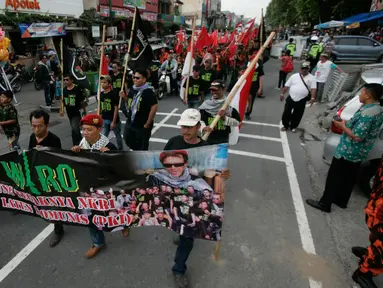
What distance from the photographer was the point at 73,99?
18.8ft

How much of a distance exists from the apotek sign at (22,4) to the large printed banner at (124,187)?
53.1ft

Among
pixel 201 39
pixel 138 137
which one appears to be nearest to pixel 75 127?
pixel 138 137

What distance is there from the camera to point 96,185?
2.97 meters

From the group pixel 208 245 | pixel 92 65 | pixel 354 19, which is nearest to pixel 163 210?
pixel 208 245

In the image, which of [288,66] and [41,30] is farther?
[41,30]

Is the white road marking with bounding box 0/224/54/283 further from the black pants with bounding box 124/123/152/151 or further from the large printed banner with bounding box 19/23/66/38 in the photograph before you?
the large printed banner with bounding box 19/23/66/38

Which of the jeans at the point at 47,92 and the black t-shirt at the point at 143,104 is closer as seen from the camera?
the black t-shirt at the point at 143,104

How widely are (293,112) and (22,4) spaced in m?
16.6

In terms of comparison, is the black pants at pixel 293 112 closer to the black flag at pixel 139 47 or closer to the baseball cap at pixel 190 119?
the black flag at pixel 139 47

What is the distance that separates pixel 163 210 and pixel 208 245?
3.38 ft

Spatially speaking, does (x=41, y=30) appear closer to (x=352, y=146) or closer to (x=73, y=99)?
(x=73, y=99)

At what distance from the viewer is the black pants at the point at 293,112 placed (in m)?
7.20

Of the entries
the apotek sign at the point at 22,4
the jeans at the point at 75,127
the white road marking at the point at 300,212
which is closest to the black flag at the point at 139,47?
the jeans at the point at 75,127

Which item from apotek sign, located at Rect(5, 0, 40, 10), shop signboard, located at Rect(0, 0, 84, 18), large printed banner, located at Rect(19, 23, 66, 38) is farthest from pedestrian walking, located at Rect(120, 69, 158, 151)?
apotek sign, located at Rect(5, 0, 40, 10)
